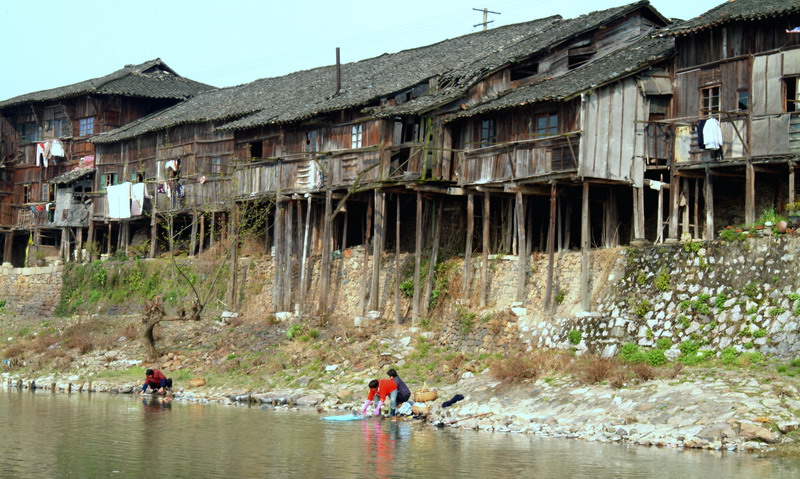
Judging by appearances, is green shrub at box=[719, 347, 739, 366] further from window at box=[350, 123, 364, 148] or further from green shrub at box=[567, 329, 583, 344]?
window at box=[350, 123, 364, 148]

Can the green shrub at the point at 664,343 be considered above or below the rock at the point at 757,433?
above

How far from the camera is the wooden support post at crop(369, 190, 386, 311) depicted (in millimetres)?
38750

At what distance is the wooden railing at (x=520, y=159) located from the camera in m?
32.8

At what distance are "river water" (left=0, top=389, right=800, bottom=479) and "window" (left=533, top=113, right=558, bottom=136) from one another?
11225mm

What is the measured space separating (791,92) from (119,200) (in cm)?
3316

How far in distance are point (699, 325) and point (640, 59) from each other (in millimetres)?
9314

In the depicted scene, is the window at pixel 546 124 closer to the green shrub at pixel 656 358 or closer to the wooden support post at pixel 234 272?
the green shrub at pixel 656 358

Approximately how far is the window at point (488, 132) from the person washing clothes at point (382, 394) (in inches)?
411

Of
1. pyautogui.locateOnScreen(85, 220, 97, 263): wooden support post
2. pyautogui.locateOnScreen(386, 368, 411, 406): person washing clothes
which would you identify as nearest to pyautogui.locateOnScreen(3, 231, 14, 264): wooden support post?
pyautogui.locateOnScreen(85, 220, 97, 263): wooden support post

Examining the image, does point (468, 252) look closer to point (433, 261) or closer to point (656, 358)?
point (433, 261)

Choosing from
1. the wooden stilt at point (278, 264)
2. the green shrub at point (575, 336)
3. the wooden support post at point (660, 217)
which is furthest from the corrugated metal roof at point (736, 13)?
the wooden stilt at point (278, 264)

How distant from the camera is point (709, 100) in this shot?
107 ft

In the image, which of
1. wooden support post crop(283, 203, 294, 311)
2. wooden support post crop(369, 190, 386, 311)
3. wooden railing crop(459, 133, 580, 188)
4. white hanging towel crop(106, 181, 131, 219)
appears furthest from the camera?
white hanging towel crop(106, 181, 131, 219)

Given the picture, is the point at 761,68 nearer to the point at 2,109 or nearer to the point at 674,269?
the point at 674,269
